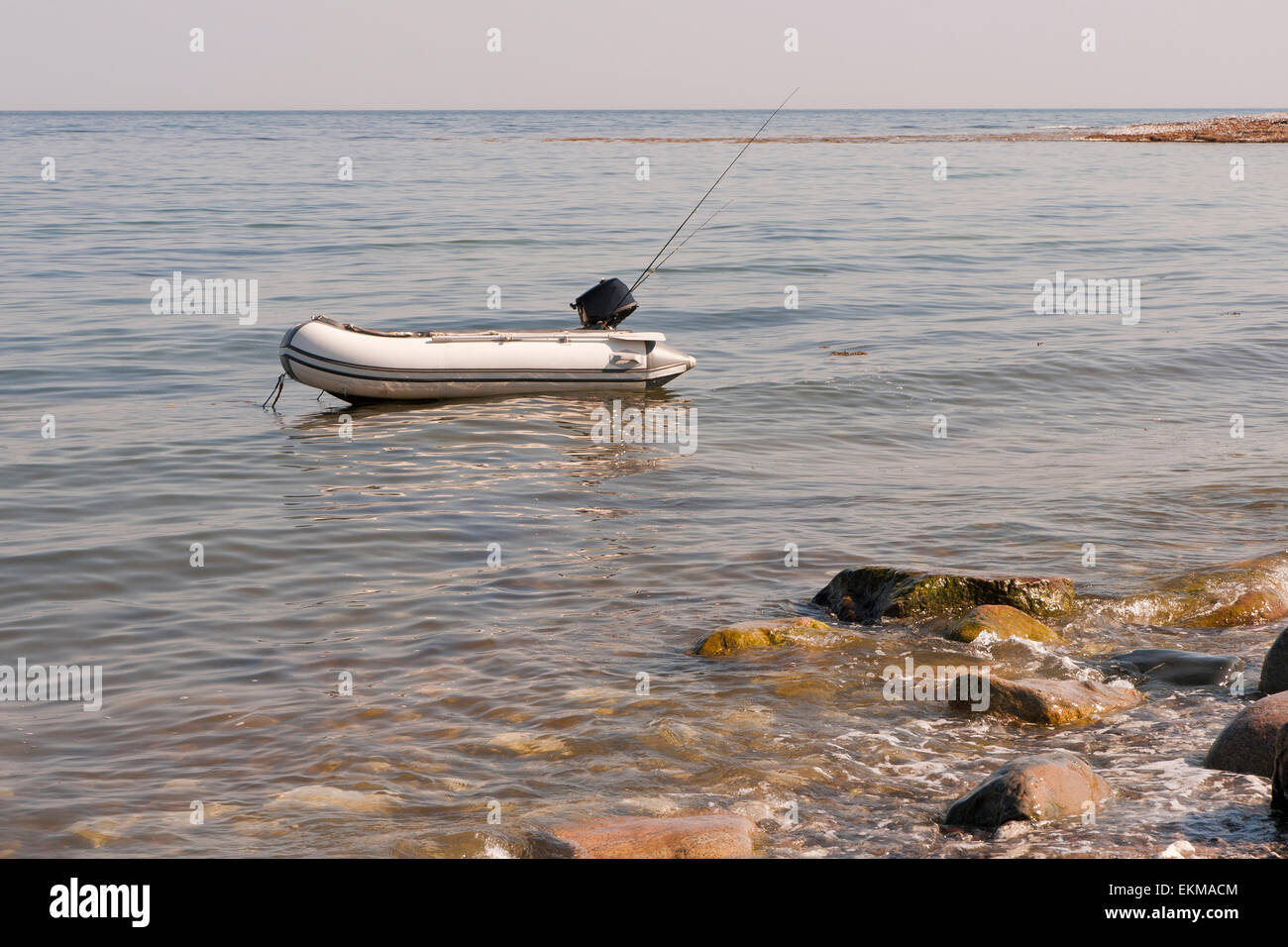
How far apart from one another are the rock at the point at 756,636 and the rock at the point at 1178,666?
5.46 feet

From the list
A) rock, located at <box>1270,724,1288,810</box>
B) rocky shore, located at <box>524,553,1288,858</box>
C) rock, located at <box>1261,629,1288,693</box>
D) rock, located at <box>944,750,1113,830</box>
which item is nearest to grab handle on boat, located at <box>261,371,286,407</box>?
rocky shore, located at <box>524,553,1288,858</box>

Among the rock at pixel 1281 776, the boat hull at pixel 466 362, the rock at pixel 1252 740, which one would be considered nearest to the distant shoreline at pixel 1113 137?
the boat hull at pixel 466 362

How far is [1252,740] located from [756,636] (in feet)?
8.66

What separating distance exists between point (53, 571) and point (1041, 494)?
7720 millimetres

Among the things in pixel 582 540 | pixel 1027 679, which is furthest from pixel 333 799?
pixel 582 540

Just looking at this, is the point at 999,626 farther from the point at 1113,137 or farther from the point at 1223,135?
the point at 1113,137

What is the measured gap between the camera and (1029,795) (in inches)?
181

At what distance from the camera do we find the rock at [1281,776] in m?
4.52

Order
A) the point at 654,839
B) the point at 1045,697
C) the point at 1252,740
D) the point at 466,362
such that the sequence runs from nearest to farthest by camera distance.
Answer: the point at 654,839
the point at 1252,740
the point at 1045,697
the point at 466,362

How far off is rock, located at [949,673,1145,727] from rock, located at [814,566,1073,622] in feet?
3.48

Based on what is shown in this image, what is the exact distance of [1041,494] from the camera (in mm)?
10016

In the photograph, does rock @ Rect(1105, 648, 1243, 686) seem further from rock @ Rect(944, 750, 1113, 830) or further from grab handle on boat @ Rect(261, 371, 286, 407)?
grab handle on boat @ Rect(261, 371, 286, 407)
